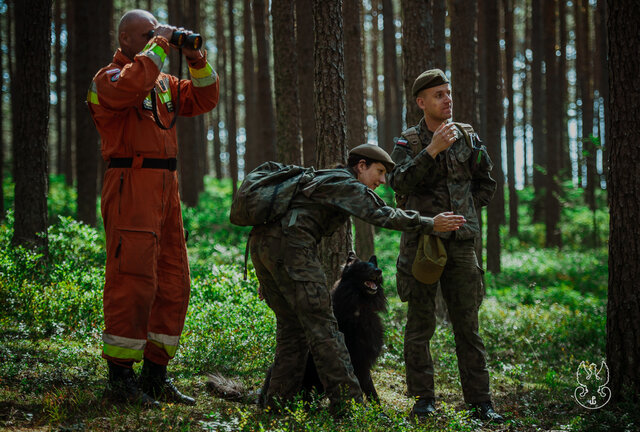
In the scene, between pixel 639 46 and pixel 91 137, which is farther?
pixel 91 137

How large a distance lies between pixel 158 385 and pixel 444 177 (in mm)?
2979

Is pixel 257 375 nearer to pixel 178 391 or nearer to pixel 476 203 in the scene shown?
pixel 178 391

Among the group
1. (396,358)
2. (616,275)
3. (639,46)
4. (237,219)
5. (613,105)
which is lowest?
(396,358)

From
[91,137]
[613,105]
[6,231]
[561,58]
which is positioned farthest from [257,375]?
[561,58]

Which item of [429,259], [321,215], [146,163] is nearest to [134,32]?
[146,163]

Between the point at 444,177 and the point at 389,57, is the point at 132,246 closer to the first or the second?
the point at 444,177

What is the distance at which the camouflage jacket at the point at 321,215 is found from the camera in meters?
3.79

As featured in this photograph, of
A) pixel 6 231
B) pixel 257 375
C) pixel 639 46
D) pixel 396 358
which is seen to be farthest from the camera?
pixel 6 231

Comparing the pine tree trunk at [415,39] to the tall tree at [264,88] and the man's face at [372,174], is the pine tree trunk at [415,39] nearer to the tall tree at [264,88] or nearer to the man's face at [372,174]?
the man's face at [372,174]

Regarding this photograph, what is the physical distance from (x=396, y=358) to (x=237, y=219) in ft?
11.1

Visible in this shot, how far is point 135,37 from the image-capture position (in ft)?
13.6

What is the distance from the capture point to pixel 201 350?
216 inches

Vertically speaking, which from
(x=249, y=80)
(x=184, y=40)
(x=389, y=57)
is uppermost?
(x=389, y=57)

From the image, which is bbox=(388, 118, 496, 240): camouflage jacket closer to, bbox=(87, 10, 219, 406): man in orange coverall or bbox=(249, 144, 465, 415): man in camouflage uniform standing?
bbox=(249, 144, 465, 415): man in camouflage uniform standing
